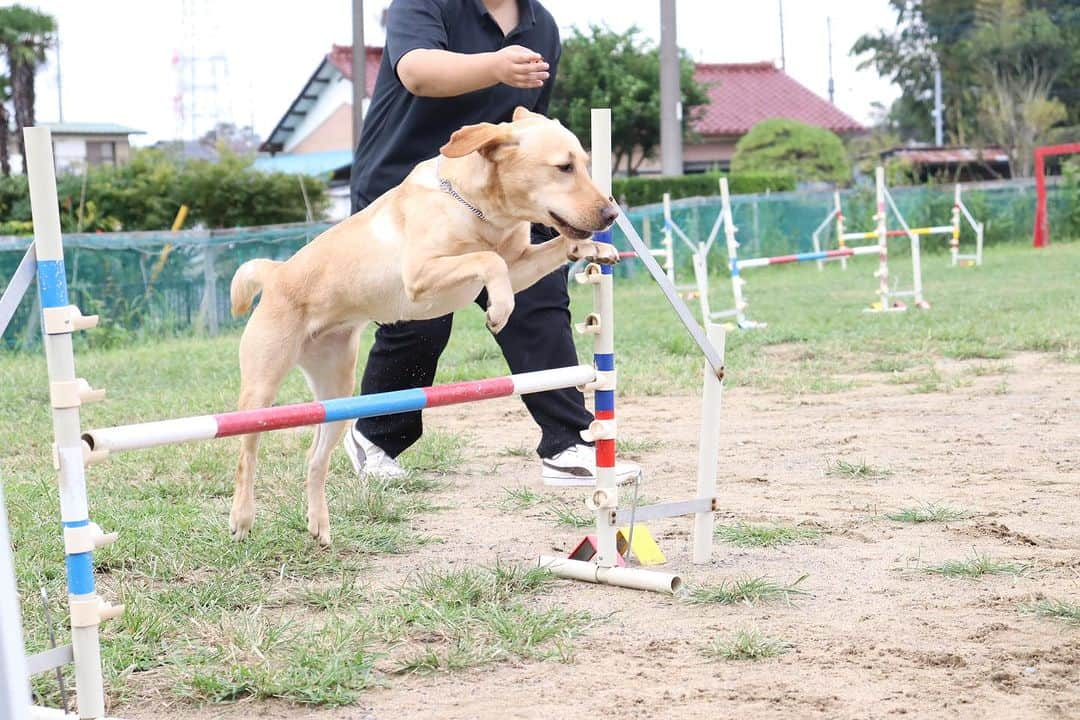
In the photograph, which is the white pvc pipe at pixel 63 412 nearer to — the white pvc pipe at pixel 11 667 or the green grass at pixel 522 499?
the white pvc pipe at pixel 11 667

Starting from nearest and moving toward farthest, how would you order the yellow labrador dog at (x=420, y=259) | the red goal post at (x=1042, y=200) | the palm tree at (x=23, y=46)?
the yellow labrador dog at (x=420, y=259)
the red goal post at (x=1042, y=200)
the palm tree at (x=23, y=46)

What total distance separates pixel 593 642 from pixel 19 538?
208cm

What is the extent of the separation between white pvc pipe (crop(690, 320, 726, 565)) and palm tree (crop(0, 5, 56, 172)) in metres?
29.4

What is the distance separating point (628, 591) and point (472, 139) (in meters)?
1.33

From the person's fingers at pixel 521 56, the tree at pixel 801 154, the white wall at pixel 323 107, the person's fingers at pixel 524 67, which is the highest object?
the white wall at pixel 323 107

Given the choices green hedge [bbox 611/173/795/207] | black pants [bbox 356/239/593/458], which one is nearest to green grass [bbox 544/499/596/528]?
black pants [bbox 356/239/593/458]

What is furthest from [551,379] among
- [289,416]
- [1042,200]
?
[1042,200]

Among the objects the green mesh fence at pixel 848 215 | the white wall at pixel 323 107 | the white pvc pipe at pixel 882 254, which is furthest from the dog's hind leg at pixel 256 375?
the white wall at pixel 323 107

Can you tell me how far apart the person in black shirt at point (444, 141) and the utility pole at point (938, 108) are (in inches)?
1587

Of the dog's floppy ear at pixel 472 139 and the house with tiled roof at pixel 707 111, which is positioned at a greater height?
the house with tiled roof at pixel 707 111

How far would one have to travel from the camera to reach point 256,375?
3.96m

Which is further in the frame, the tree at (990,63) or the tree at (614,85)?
the tree at (990,63)

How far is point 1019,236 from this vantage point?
2364 centimetres

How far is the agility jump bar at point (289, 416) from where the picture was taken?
2625mm
